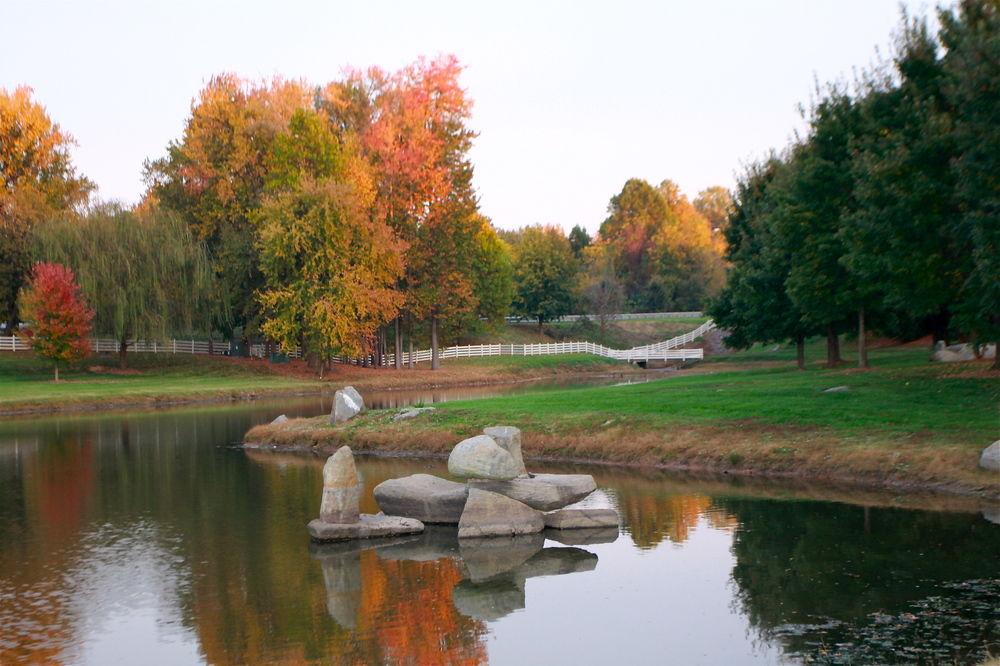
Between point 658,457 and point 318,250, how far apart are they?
37.6 meters

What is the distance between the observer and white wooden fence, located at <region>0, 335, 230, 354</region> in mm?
66500

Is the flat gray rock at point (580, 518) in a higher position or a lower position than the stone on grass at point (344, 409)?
lower

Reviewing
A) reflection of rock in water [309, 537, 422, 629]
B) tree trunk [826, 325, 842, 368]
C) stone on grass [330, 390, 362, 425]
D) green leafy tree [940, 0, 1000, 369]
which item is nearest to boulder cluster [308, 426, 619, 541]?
reflection of rock in water [309, 537, 422, 629]

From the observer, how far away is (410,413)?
3469cm

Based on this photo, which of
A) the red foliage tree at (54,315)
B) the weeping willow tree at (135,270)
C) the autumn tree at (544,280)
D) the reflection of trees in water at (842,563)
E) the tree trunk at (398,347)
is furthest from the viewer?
the autumn tree at (544,280)

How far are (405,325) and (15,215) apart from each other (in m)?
26.3

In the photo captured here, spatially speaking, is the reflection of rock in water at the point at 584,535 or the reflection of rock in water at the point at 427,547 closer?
the reflection of rock in water at the point at 427,547

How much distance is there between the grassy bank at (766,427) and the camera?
76.1ft

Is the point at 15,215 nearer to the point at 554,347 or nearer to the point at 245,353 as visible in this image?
the point at 245,353

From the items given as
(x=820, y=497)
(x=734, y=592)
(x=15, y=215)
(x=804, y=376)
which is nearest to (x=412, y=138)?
(x=15, y=215)

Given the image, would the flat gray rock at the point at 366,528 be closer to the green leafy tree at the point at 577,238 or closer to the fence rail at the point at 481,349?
the fence rail at the point at 481,349

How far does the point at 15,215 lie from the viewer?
64188mm

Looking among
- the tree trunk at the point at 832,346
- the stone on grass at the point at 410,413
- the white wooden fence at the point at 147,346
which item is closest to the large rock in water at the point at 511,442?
the stone on grass at the point at 410,413

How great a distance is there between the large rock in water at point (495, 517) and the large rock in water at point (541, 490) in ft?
0.69
